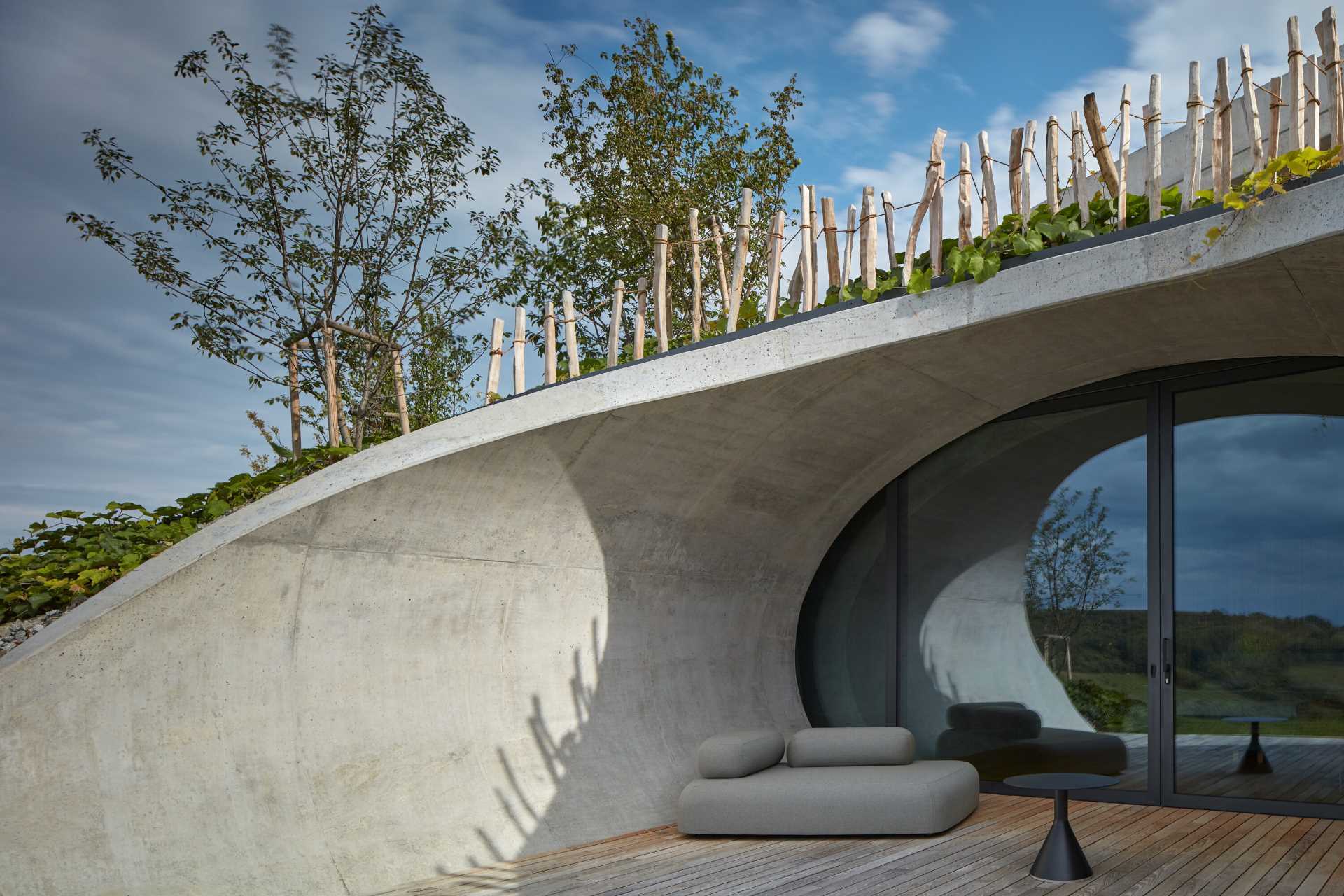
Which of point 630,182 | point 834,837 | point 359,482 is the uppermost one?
point 630,182

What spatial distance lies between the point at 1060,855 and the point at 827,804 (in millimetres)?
1388

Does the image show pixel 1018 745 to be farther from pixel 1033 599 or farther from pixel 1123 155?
pixel 1123 155

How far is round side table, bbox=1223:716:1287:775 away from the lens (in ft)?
19.8

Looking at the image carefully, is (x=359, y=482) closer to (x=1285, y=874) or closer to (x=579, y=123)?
(x=1285, y=874)

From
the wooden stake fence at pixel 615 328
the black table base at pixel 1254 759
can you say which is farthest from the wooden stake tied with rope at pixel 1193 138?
the black table base at pixel 1254 759

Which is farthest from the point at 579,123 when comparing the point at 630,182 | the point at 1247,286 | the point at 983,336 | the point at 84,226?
the point at 1247,286

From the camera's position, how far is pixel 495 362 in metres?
6.37

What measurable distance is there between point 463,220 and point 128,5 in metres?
3.65

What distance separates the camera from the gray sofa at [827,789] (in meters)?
5.64

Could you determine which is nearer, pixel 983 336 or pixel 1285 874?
pixel 1285 874

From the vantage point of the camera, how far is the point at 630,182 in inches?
516

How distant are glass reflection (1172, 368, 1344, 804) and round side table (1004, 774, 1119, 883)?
1.96 metres

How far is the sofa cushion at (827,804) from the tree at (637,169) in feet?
25.4

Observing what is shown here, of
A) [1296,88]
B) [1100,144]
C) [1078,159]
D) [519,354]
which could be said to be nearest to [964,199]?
[1078,159]
